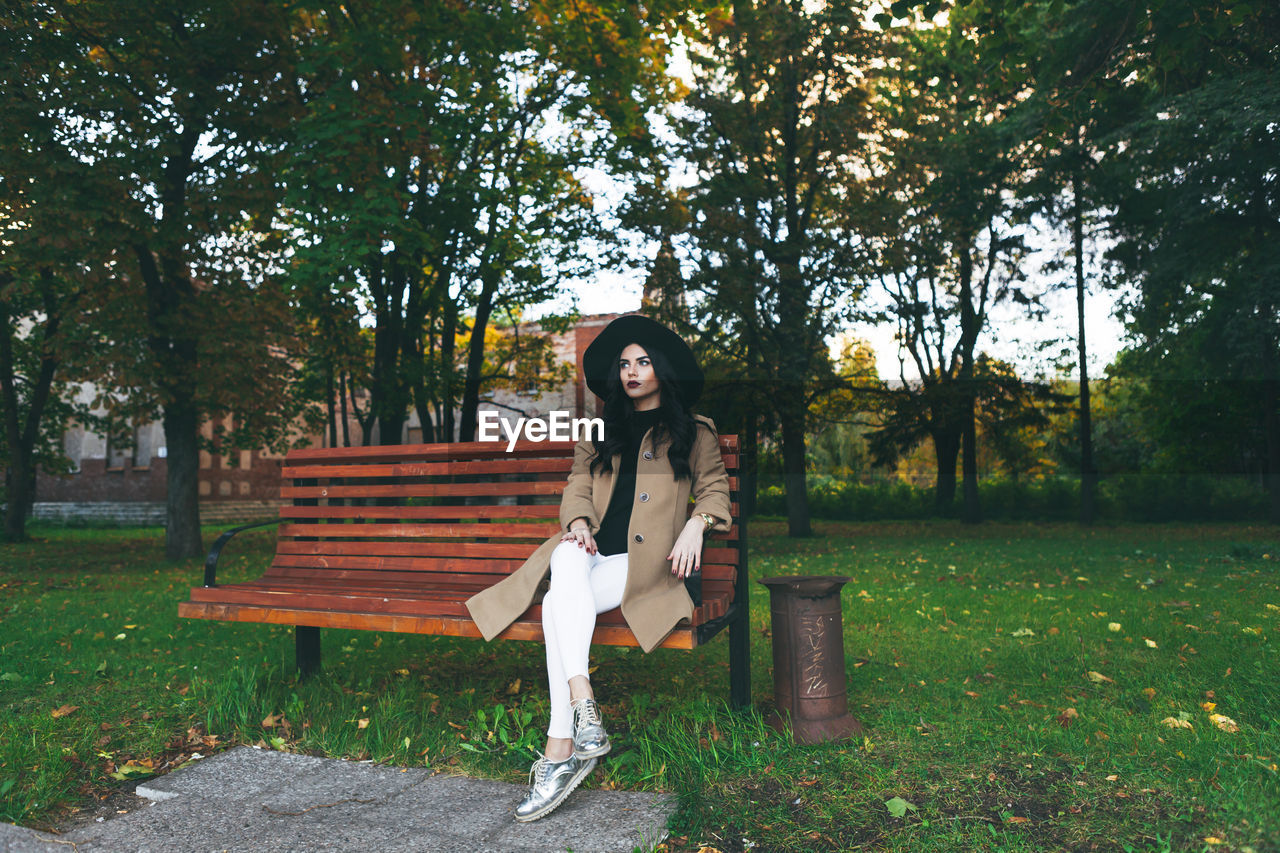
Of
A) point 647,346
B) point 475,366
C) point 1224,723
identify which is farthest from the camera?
point 475,366

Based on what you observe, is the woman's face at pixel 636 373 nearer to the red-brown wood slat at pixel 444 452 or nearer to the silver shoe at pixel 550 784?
the red-brown wood slat at pixel 444 452

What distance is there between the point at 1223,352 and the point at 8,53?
56.5ft

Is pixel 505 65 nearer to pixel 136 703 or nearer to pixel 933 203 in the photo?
pixel 933 203

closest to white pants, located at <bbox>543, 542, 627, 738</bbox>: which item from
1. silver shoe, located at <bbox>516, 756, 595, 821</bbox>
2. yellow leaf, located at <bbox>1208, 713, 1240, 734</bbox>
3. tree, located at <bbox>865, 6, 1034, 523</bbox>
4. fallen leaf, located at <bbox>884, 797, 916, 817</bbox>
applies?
silver shoe, located at <bbox>516, 756, 595, 821</bbox>

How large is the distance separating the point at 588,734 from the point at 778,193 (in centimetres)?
1428

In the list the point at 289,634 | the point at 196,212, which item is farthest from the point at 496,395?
the point at 289,634

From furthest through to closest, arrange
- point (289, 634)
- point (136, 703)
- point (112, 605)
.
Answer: point (112, 605), point (289, 634), point (136, 703)

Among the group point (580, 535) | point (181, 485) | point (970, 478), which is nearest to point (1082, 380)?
point (970, 478)

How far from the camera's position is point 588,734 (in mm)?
3156

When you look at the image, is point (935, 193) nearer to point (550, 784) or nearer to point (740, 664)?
point (740, 664)

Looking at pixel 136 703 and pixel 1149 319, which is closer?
pixel 136 703

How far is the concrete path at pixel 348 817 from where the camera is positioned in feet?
9.36

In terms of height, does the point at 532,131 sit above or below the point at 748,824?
above

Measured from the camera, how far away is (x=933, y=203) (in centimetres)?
1550
